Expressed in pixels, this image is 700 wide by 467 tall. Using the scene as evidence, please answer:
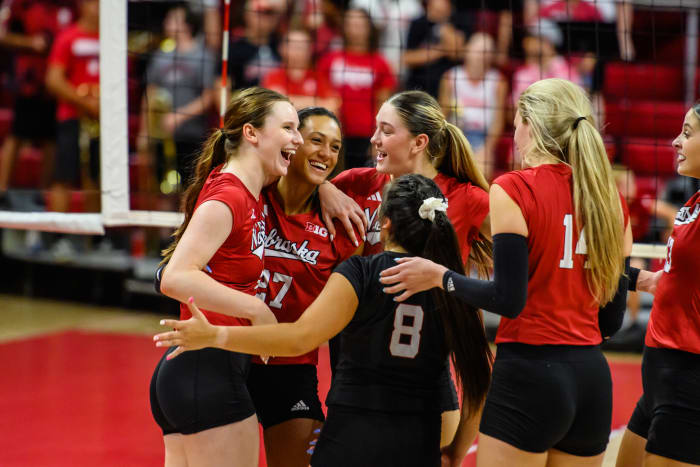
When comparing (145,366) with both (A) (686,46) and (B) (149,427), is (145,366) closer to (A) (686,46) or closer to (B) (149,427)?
(B) (149,427)

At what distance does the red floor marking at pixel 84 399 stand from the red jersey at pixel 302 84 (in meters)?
2.31

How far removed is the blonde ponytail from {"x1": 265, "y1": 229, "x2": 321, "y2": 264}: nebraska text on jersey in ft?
3.28

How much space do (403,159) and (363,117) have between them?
4.41 metres

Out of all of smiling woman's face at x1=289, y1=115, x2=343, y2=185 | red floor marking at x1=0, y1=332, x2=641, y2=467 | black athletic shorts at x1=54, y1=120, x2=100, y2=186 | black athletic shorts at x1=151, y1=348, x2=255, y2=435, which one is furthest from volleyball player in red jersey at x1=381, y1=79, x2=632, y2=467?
black athletic shorts at x1=54, y1=120, x2=100, y2=186

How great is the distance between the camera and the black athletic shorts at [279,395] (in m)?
3.35

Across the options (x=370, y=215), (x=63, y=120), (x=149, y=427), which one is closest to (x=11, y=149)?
(x=63, y=120)

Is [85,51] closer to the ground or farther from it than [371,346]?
farther from it

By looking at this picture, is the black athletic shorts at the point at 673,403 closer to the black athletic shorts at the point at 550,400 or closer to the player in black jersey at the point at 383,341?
the black athletic shorts at the point at 550,400

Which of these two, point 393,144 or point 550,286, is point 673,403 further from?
point 393,144

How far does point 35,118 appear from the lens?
8.70 meters

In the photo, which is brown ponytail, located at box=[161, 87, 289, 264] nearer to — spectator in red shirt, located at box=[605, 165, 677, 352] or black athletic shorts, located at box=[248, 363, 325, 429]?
black athletic shorts, located at box=[248, 363, 325, 429]

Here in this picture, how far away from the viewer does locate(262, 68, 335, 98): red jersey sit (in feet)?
25.6

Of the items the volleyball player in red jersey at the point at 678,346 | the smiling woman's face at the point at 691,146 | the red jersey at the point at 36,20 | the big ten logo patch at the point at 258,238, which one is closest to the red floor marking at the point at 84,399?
the volleyball player in red jersey at the point at 678,346

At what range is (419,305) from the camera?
2.61 metres
